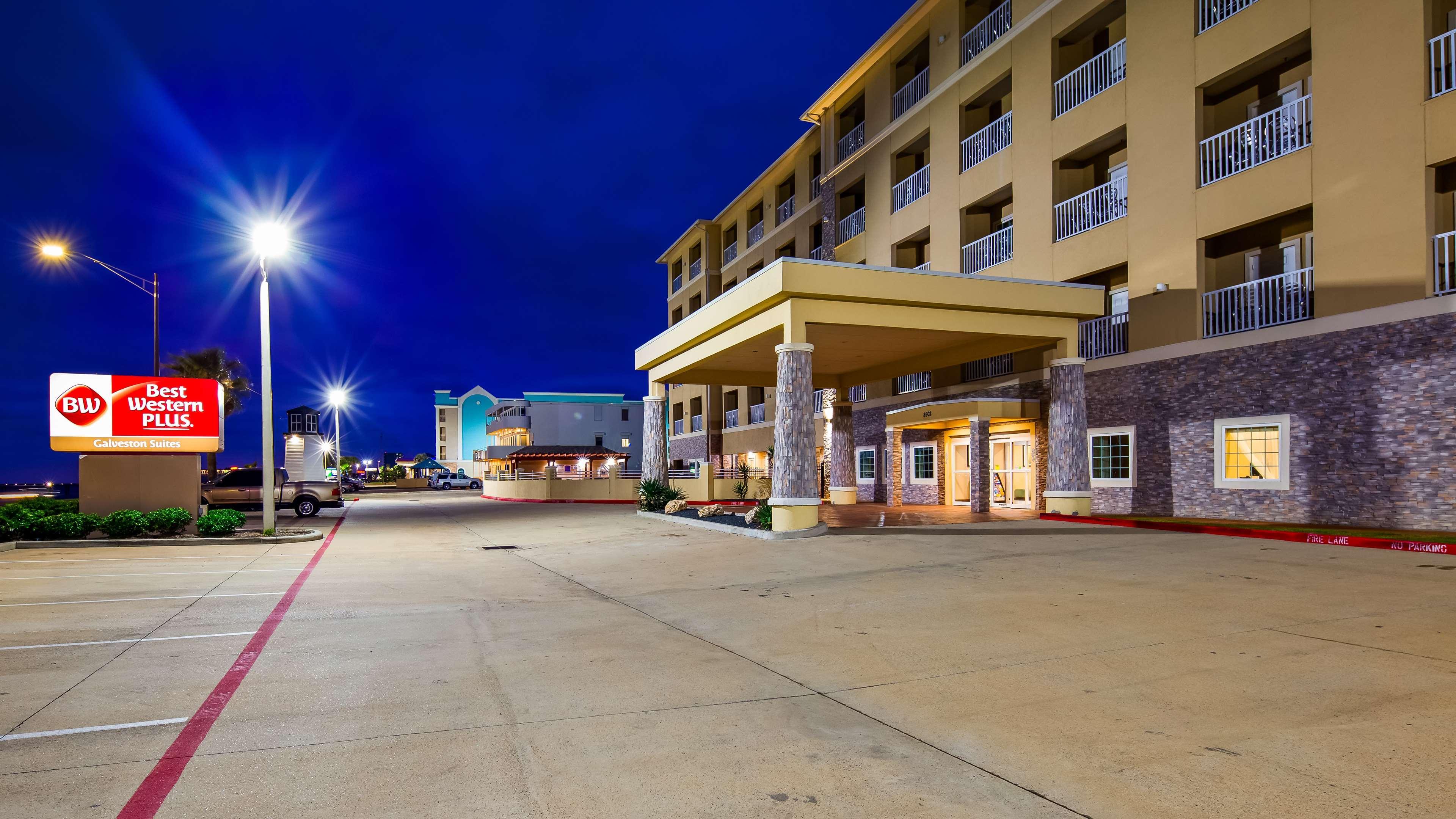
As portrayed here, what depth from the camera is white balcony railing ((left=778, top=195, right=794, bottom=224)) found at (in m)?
38.5

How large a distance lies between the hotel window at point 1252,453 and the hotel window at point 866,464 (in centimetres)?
1380

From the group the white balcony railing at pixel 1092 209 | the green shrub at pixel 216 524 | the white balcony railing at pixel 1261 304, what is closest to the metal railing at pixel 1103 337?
the white balcony railing at pixel 1261 304

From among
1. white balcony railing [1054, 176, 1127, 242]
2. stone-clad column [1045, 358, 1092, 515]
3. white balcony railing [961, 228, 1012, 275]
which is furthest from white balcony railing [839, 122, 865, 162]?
stone-clad column [1045, 358, 1092, 515]

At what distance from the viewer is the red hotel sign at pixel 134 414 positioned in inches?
745

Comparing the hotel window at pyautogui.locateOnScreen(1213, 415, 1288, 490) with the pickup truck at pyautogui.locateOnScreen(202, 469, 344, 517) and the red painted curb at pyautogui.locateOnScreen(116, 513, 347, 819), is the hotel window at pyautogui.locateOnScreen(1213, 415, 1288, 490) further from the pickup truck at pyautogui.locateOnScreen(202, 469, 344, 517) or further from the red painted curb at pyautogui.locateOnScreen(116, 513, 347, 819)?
the pickup truck at pyautogui.locateOnScreen(202, 469, 344, 517)

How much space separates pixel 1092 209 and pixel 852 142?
1352 centimetres

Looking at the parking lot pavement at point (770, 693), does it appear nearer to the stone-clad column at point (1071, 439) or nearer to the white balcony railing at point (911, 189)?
the stone-clad column at point (1071, 439)

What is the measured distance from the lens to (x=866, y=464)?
3091 centimetres

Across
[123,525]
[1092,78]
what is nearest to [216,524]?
[123,525]

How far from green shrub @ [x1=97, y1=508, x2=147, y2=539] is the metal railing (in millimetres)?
22825

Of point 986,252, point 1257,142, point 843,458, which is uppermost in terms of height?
point 1257,142

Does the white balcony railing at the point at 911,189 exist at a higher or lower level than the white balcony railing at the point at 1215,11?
lower

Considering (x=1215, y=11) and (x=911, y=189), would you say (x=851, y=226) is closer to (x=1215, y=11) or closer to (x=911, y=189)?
(x=911, y=189)

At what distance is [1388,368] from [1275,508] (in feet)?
11.1
